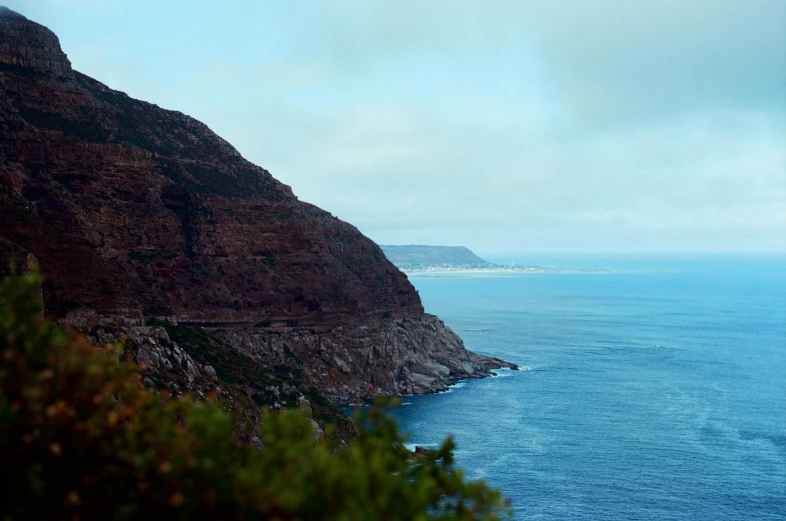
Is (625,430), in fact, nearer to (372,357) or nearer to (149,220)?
(372,357)

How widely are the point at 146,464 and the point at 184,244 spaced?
86135mm

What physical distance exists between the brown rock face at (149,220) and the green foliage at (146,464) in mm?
41816

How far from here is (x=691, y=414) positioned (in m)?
102

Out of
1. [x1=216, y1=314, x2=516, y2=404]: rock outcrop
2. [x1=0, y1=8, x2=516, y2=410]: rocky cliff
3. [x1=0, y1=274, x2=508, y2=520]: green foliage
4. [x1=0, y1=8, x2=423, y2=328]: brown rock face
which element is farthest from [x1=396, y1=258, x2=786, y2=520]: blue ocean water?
[x1=0, y1=274, x2=508, y2=520]: green foliage

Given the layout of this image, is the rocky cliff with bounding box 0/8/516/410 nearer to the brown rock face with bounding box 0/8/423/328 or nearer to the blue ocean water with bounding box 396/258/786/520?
the brown rock face with bounding box 0/8/423/328

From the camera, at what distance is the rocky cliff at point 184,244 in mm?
64250

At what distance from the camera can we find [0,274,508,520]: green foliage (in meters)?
13.6

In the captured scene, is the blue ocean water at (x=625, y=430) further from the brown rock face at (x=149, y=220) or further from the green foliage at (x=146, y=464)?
the green foliage at (x=146, y=464)

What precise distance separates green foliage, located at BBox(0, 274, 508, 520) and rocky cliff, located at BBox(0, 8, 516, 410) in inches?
1640

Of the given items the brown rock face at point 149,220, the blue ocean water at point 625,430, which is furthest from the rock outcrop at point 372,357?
the blue ocean water at point 625,430

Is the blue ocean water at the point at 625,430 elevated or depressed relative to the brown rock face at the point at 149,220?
depressed

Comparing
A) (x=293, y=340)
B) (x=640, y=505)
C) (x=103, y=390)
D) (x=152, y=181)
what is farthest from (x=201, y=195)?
(x=103, y=390)

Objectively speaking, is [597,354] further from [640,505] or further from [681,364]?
[640,505]

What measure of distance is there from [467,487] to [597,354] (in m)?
147
